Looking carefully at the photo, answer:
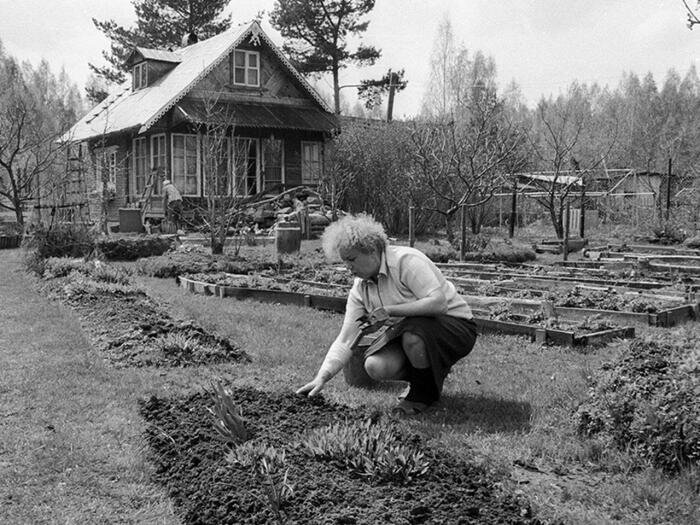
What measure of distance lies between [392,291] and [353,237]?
47 cm

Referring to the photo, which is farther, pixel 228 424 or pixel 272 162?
pixel 272 162

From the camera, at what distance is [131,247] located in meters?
15.5

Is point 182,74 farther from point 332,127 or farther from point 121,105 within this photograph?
point 332,127

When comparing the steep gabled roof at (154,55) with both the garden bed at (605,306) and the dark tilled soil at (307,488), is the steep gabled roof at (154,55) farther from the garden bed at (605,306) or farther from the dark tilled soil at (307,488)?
the dark tilled soil at (307,488)

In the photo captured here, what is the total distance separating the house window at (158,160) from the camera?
979 inches

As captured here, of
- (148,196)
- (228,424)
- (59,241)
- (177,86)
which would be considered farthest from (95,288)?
(177,86)

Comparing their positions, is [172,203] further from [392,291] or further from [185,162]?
[392,291]

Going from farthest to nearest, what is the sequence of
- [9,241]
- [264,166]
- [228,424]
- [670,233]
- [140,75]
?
[140,75], [264,166], [9,241], [670,233], [228,424]

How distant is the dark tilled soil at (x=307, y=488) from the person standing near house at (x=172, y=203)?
18397 mm

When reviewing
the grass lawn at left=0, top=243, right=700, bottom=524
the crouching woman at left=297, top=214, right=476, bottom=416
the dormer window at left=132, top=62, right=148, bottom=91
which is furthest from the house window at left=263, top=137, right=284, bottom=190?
the crouching woman at left=297, top=214, right=476, bottom=416

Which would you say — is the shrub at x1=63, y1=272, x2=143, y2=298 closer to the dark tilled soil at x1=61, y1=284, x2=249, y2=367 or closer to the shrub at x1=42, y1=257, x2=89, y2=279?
the dark tilled soil at x1=61, y1=284, x2=249, y2=367

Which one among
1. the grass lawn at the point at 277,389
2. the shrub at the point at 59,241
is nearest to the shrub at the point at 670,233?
the grass lawn at the point at 277,389

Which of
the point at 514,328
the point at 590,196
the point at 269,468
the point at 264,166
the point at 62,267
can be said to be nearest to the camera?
the point at 269,468

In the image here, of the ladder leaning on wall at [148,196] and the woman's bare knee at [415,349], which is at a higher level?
the ladder leaning on wall at [148,196]
